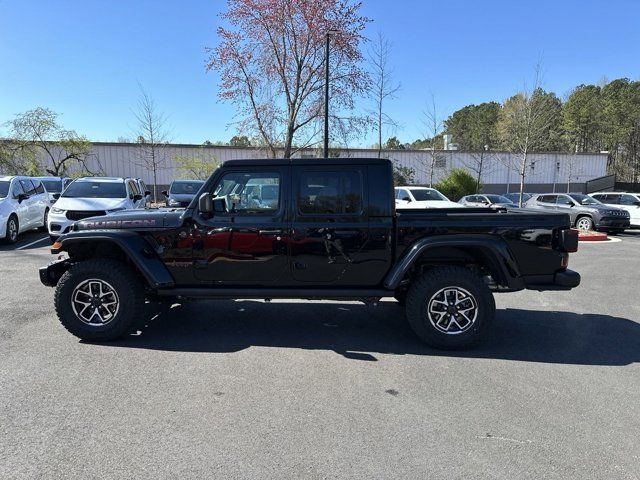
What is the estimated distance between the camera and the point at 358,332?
5.24 m

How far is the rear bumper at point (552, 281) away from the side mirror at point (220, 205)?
127 inches

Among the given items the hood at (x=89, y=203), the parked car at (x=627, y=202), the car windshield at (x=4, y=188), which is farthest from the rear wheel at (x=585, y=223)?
the car windshield at (x=4, y=188)

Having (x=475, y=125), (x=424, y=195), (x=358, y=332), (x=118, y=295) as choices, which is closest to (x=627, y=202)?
(x=424, y=195)

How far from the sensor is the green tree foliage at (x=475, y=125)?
50781 millimetres

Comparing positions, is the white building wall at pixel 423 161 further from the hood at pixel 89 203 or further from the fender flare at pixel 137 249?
the fender flare at pixel 137 249

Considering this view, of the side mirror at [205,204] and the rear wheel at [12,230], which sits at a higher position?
the side mirror at [205,204]

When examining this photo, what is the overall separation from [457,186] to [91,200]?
69.0 feet

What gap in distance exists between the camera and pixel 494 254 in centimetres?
452

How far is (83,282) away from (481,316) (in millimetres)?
4157

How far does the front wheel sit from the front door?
1446mm

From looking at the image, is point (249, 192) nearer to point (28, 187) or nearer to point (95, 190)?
point (95, 190)

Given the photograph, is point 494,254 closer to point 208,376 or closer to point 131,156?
point 208,376

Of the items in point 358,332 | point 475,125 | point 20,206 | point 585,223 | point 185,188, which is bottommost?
point 358,332

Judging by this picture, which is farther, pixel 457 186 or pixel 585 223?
pixel 457 186
